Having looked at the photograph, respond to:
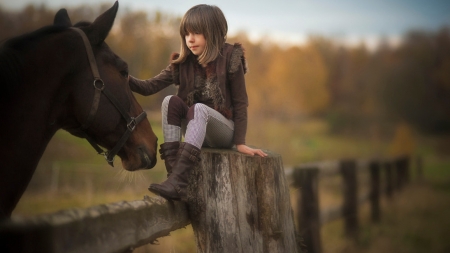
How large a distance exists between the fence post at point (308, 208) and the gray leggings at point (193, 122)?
6.88ft

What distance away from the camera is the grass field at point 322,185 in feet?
22.4

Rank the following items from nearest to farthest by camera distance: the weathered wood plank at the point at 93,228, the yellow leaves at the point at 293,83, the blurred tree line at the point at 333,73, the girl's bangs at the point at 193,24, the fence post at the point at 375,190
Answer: the weathered wood plank at the point at 93,228 → the girl's bangs at the point at 193,24 → the fence post at the point at 375,190 → the blurred tree line at the point at 333,73 → the yellow leaves at the point at 293,83

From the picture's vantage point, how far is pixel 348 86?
3206 centimetres

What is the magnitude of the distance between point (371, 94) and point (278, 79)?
28.9 feet

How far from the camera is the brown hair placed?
2.74 meters

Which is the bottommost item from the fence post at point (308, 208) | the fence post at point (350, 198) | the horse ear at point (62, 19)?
the fence post at point (350, 198)

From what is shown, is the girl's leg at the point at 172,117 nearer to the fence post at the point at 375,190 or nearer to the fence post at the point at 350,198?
the fence post at the point at 350,198

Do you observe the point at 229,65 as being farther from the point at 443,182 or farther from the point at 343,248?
the point at 443,182

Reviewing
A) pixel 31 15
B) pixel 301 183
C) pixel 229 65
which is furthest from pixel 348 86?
pixel 229 65

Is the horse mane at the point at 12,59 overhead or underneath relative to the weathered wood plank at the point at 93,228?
overhead

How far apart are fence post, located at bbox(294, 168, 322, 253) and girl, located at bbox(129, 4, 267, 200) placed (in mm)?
2040

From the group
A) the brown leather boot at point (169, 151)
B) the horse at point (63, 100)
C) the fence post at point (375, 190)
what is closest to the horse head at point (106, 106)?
the horse at point (63, 100)

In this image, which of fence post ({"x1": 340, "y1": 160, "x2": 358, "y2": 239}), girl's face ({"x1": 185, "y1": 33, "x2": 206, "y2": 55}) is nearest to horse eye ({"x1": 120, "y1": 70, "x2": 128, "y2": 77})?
girl's face ({"x1": 185, "y1": 33, "x2": 206, "y2": 55})

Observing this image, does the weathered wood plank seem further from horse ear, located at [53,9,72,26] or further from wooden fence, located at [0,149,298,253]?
horse ear, located at [53,9,72,26]
